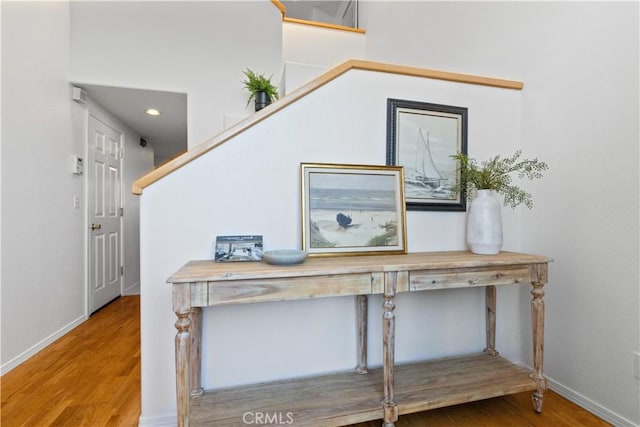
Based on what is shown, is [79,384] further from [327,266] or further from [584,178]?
[584,178]

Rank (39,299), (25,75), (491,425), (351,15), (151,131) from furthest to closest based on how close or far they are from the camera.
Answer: (351,15), (151,131), (39,299), (25,75), (491,425)

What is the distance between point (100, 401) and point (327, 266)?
4.77ft

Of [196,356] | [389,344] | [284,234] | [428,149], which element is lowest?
[196,356]

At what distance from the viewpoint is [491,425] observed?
142 cm

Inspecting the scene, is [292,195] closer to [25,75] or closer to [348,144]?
[348,144]

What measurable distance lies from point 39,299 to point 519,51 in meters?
3.62

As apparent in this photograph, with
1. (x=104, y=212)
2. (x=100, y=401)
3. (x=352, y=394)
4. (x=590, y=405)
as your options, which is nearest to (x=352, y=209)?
(x=352, y=394)

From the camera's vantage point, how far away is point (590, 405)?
1.51m

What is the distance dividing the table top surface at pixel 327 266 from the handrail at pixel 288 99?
1.38 feet

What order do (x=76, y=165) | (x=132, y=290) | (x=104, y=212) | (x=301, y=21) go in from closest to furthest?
1. (x=76, y=165)
2. (x=104, y=212)
3. (x=301, y=21)
4. (x=132, y=290)

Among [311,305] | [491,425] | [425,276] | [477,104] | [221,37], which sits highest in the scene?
[221,37]

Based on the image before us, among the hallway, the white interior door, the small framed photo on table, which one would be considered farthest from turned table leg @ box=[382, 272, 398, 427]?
the white interior door

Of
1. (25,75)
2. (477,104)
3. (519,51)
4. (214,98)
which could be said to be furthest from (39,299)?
(519,51)

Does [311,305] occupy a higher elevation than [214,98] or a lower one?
→ lower
